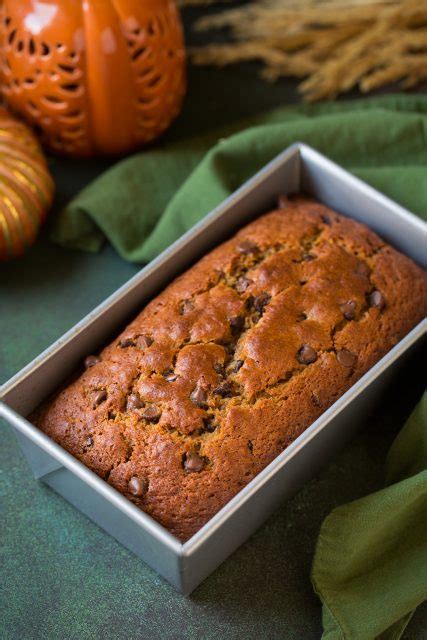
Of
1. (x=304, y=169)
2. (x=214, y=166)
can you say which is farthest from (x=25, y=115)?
(x=304, y=169)

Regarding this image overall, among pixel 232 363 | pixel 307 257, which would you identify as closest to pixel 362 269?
Result: pixel 307 257

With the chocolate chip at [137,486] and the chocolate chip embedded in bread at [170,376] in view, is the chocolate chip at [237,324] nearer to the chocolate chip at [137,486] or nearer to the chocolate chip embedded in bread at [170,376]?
the chocolate chip embedded in bread at [170,376]

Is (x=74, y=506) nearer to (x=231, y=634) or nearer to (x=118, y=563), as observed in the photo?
(x=118, y=563)

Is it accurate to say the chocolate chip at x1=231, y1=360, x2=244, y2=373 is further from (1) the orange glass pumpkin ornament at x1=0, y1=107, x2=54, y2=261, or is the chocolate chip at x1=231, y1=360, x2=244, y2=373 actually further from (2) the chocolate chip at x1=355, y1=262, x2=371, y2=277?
(1) the orange glass pumpkin ornament at x1=0, y1=107, x2=54, y2=261

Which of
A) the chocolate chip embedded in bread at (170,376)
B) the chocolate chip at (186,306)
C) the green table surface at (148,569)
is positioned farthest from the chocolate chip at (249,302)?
the green table surface at (148,569)

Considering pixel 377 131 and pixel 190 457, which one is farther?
pixel 377 131

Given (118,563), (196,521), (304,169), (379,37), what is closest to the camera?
(196,521)

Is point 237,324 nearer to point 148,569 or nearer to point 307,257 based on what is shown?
point 307,257
